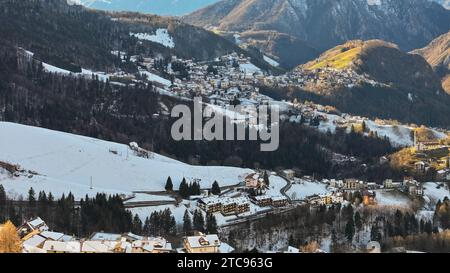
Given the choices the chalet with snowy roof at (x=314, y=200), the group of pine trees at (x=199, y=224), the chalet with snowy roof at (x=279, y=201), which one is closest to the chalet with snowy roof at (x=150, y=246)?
the group of pine trees at (x=199, y=224)

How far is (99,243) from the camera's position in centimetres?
3484

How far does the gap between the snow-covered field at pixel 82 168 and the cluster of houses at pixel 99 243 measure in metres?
14.2

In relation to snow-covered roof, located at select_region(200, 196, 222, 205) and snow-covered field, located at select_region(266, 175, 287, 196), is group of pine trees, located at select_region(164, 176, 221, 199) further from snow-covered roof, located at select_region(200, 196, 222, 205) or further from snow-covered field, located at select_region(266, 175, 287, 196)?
snow-covered field, located at select_region(266, 175, 287, 196)

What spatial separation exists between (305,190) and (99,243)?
42.0 meters

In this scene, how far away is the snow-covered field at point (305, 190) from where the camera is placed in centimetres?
6930

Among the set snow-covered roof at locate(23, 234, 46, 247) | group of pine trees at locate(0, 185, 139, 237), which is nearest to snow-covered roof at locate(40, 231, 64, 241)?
snow-covered roof at locate(23, 234, 46, 247)

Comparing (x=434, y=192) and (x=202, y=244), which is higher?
(x=202, y=244)

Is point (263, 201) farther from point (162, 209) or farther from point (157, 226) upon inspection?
point (157, 226)

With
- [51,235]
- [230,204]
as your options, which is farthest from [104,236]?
[230,204]

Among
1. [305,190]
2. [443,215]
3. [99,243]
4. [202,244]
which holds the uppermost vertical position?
[99,243]

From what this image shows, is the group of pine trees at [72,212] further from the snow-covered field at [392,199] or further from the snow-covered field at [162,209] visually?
the snow-covered field at [392,199]

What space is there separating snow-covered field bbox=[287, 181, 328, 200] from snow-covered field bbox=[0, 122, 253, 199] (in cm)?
706

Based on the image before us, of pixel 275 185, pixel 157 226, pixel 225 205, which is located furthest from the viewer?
pixel 275 185
